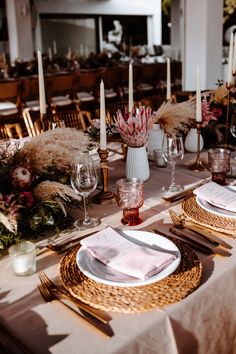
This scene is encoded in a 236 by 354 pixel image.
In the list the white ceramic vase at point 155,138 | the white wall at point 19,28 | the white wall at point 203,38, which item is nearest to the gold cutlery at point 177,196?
the white ceramic vase at point 155,138

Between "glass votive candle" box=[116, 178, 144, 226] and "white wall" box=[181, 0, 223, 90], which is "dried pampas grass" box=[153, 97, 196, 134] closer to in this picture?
"glass votive candle" box=[116, 178, 144, 226]

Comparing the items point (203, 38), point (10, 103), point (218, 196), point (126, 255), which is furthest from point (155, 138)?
point (10, 103)

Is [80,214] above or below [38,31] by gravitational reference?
below

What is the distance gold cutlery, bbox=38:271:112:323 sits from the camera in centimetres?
95

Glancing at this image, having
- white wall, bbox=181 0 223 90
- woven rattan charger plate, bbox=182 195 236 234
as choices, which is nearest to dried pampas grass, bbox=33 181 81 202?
woven rattan charger plate, bbox=182 195 236 234

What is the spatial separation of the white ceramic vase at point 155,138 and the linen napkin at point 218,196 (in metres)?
0.57

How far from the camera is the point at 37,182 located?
4.72 feet

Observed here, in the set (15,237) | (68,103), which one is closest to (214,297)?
(15,237)

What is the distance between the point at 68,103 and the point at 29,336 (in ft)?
16.1

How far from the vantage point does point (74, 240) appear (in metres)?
1.32

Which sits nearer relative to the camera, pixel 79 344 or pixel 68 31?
pixel 79 344

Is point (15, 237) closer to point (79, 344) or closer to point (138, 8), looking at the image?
point (79, 344)

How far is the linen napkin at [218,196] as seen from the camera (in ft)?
4.76

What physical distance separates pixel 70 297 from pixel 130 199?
18.5 inches
